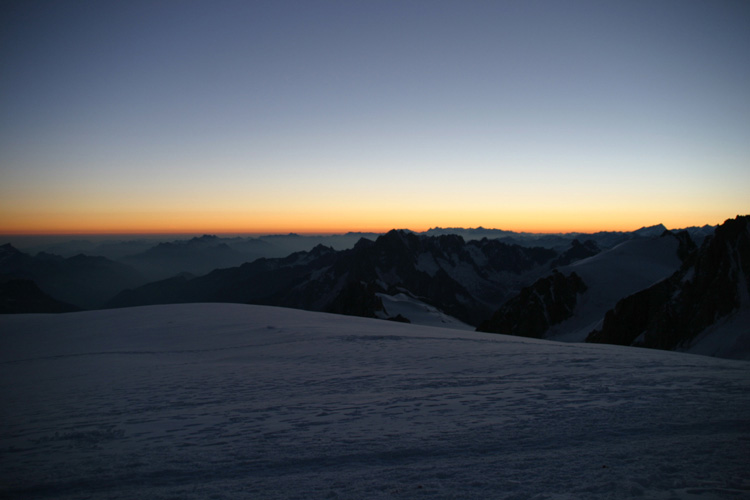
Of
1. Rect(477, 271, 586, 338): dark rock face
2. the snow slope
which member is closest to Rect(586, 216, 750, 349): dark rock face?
the snow slope

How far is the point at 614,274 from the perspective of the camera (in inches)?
3932

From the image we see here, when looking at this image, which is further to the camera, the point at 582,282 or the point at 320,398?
the point at 582,282

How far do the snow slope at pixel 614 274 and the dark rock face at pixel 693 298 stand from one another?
16.5 metres

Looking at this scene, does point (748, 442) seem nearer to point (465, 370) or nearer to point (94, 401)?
point (465, 370)

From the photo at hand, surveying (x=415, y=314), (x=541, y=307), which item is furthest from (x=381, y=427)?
(x=415, y=314)

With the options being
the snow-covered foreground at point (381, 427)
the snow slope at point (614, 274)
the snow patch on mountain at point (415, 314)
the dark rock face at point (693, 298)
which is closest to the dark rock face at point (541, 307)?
the snow slope at point (614, 274)

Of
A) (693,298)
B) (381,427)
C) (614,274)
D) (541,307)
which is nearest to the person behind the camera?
(381,427)

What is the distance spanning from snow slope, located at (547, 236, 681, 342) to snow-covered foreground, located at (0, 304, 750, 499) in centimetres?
7786

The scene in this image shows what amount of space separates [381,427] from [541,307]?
98.6 meters

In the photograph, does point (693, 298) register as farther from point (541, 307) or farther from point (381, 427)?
point (381, 427)

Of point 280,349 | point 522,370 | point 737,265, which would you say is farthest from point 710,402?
point 737,265

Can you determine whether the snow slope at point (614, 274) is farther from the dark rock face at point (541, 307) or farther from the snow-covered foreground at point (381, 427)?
the snow-covered foreground at point (381, 427)

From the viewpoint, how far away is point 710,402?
8406 mm

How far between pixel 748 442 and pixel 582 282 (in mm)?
102345
